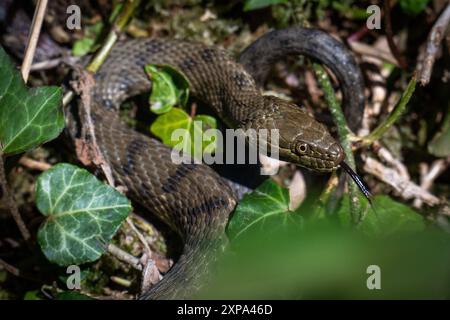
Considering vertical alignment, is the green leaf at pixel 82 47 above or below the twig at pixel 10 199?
above

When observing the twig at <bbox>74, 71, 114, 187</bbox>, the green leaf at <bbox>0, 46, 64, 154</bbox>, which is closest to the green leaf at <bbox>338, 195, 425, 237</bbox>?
the twig at <bbox>74, 71, 114, 187</bbox>

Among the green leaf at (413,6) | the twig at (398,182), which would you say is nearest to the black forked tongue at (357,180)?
the twig at (398,182)

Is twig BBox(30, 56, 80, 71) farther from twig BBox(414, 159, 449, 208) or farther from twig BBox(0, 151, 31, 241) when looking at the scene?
twig BBox(414, 159, 449, 208)

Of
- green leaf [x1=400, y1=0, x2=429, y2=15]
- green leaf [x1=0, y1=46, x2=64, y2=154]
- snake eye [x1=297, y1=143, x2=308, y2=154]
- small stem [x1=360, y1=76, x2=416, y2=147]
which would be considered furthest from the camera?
green leaf [x1=400, y1=0, x2=429, y2=15]

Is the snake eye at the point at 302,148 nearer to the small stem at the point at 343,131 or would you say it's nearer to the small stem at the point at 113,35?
the small stem at the point at 343,131

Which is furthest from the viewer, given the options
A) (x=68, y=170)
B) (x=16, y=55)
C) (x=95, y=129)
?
(x=16, y=55)
